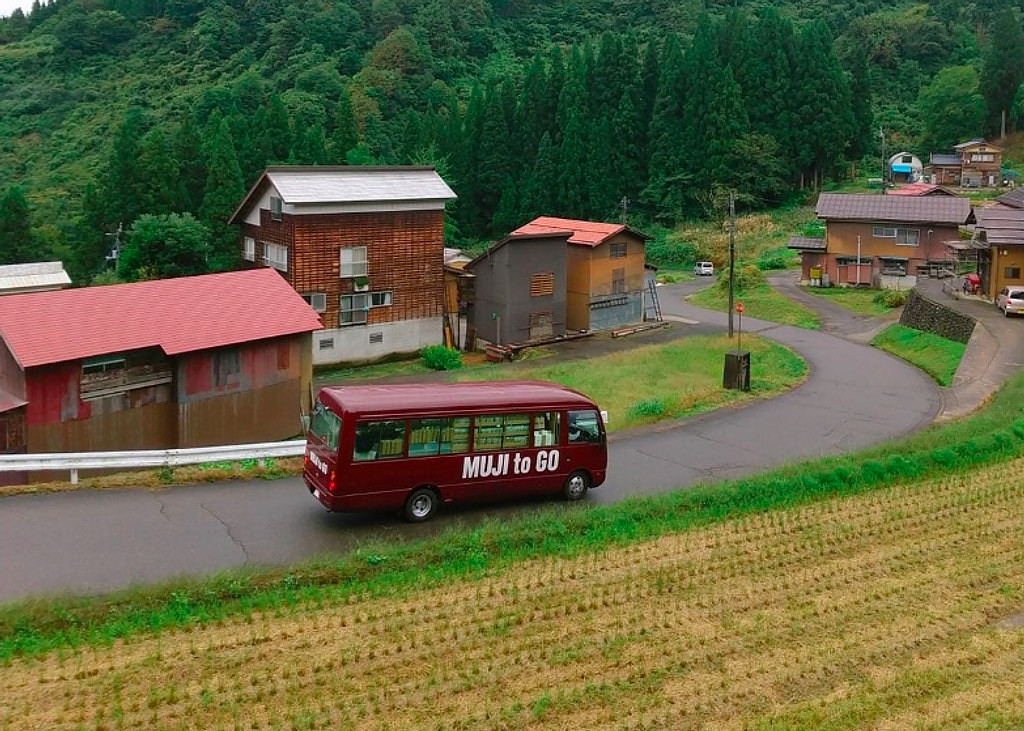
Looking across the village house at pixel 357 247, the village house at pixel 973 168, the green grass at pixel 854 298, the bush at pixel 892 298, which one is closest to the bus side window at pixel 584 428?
the village house at pixel 357 247

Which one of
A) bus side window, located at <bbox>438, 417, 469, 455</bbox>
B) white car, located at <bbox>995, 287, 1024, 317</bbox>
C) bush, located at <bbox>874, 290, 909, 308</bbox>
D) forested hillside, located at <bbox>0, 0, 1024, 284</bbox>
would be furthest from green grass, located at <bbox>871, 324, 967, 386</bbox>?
forested hillside, located at <bbox>0, 0, 1024, 284</bbox>

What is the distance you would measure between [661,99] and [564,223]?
25.3 meters

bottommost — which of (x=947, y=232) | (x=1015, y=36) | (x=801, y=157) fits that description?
(x=947, y=232)

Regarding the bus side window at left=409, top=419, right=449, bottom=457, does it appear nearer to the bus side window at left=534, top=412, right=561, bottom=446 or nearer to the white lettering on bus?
the white lettering on bus

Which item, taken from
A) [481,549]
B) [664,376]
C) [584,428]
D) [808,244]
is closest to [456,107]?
[808,244]

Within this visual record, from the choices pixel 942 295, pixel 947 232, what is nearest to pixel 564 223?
pixel 942 295

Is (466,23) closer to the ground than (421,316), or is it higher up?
higher up

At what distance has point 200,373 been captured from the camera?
56.4 feet

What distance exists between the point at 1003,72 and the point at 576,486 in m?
61.2

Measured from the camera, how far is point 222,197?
A: 1420 inches

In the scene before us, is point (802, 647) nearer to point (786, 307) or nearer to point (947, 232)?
point (786, 307)

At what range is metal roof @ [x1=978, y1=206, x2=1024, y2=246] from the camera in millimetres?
28855

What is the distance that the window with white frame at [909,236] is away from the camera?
120 feet

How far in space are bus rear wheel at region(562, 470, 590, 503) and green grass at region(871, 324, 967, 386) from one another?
1255 cm
